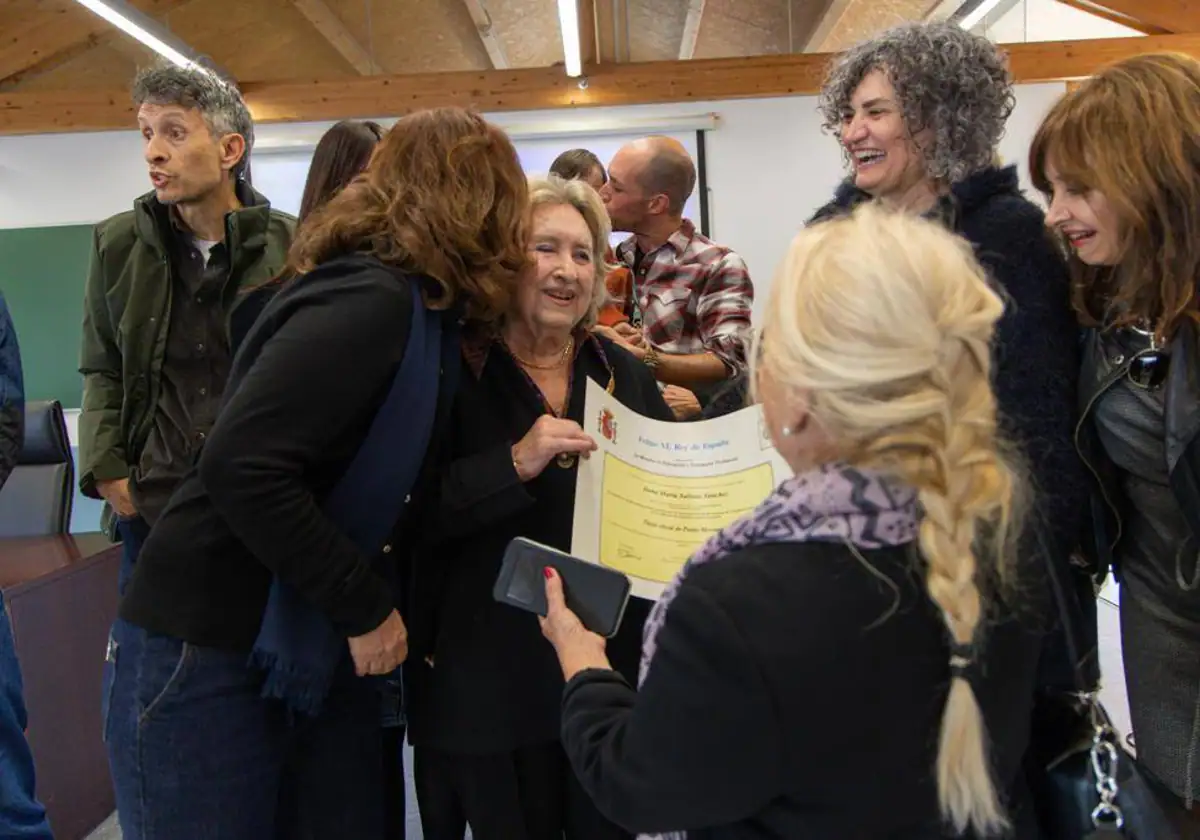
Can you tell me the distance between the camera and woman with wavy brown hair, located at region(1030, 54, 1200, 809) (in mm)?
1088

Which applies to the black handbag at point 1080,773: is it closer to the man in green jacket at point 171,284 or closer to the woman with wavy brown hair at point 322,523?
the woman with wavy brown hair at point 322,523

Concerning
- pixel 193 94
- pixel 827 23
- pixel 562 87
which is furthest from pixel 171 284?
pixel 827 23

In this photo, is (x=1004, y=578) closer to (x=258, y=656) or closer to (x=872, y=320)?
(x=872, y=320)

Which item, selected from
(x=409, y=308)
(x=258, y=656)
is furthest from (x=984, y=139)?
(x=258, y=656)

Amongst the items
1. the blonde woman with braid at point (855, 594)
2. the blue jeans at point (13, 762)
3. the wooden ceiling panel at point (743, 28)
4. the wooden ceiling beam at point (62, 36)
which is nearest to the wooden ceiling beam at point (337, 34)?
the wooden ceiling beam at point (62, 36)

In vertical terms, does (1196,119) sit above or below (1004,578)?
above

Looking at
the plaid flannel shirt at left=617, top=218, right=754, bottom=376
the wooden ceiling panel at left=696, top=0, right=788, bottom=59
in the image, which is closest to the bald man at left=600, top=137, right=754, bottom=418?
the plaid flannel shirt at left=617, top=218, right=754, bottom=376

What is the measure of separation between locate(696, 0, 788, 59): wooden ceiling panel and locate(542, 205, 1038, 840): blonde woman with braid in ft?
21.9

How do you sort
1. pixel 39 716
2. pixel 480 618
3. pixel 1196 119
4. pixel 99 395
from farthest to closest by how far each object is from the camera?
pixel 39 716
pixel 99 395
pixel 480 618
pixel 1196 119

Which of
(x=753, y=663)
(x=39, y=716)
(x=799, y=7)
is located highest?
(x=799, y=7)

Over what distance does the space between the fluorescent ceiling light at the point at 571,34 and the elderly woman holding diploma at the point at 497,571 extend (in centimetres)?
378

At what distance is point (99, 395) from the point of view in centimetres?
199

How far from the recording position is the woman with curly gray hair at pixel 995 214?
1100 mm

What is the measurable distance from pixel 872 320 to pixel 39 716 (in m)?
2.61
